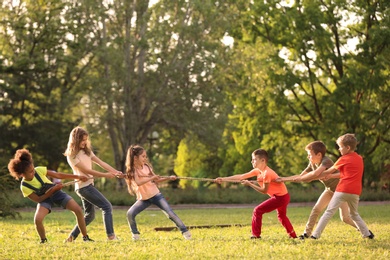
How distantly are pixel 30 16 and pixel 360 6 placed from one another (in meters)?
18.3

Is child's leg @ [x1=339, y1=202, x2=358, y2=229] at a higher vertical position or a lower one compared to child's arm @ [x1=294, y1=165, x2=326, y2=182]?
lower

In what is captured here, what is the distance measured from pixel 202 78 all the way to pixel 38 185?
103 feet

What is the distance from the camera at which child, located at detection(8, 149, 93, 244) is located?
12562 mm

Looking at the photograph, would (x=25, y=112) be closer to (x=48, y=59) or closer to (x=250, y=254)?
(x=48, y=59)

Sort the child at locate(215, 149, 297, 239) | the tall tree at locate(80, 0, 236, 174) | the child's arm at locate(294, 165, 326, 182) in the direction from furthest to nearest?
the tall tree at locate(80, 0, 236, 174), the child at locate(215, 149, 297, 239), the child's arm at locate(294, 165, 326, 182)

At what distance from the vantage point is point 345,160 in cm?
1243

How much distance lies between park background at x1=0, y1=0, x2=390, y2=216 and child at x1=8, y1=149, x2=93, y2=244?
22.0 m

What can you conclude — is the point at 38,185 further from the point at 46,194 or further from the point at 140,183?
the point at 140,183

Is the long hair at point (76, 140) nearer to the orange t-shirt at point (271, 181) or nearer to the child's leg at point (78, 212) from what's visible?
the child's leg at point (78, 212)

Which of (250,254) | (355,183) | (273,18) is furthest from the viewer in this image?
(273,18)

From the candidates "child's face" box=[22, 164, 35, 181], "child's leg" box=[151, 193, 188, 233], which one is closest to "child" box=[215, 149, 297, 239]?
"child's leg" box=[151, 193, 188, 233]

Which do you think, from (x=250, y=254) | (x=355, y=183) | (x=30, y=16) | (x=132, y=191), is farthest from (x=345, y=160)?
(x=30, y=16)

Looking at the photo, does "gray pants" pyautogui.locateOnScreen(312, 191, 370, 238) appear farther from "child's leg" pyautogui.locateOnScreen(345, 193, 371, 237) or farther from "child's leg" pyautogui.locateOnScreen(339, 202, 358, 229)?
"child's leg" pyautogui.locateOnScreen(339, 202, 358, 229)

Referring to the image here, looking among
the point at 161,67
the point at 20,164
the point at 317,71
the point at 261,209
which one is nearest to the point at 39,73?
the point at 161,67
